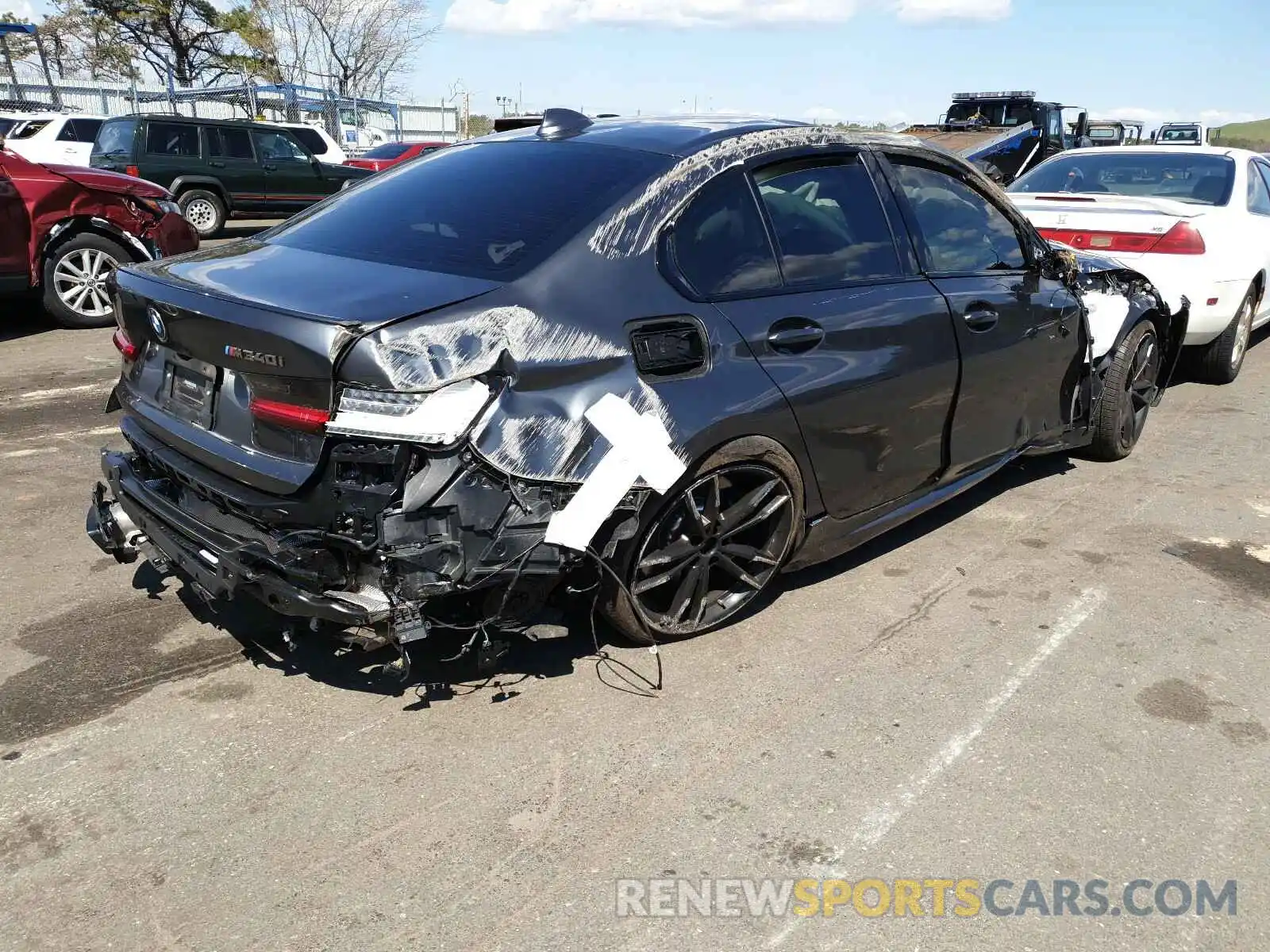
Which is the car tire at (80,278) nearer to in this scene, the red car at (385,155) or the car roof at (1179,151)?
the car roof at (1179,151)

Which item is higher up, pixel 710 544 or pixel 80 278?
pixel 80 278

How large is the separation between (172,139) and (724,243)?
49.9 ft

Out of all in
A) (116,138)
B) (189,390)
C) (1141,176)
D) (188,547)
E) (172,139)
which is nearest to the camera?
(188,547)

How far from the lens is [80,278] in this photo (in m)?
8.26

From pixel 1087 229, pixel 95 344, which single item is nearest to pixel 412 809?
pixel 1087 229

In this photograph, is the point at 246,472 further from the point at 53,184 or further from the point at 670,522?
the point at 53,184

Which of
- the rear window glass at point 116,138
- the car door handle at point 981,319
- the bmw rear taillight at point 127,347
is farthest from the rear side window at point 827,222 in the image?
the rear window glass at point 116,138

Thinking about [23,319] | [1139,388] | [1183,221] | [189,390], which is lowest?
[1139,388]

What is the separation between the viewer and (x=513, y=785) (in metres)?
2.79

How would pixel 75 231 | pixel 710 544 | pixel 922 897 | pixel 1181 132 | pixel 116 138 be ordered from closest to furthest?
pixel 922 897, pixel 710 544, pixel 75 231, pixel 116 138, pixel 1181 132

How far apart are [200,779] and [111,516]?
1.05 m

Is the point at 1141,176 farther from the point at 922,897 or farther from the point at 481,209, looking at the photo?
the point at 922,897

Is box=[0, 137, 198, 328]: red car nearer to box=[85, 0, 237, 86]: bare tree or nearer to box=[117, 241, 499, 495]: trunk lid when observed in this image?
box=[117, 241, 499, 495]: trunk lid

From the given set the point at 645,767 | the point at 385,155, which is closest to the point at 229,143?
the point at 385,155
